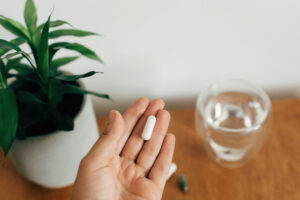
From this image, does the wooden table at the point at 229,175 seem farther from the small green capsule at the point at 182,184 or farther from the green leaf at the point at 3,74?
the green leaf at the point at 3,74

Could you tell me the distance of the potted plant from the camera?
1.79 feet

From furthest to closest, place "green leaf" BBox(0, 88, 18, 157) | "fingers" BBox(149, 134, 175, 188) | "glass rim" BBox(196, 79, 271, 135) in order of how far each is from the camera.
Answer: "glass rim" BBox(196, 79, 271, 135)
"fingers" BBox(149, 134, 175, 188)
"green leaf" BBox(0, 88, 18, 157)

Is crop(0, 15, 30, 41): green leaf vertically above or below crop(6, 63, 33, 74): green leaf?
above

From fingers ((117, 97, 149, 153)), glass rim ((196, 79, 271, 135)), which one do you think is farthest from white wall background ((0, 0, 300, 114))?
fingers ((117, 97, 149, 153))

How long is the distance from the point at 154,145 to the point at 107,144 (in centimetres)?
12

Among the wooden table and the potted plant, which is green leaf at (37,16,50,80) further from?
the wooden table

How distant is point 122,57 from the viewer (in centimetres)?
79

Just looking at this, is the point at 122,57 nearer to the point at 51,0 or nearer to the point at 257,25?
the point at 51,0

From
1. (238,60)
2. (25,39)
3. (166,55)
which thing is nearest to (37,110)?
(25,39)

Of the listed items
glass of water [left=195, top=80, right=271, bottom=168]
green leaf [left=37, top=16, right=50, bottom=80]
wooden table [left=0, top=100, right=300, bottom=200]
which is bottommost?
wooden table [left=0, top=100, right=300, bottom=200]

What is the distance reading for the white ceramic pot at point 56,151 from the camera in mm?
590

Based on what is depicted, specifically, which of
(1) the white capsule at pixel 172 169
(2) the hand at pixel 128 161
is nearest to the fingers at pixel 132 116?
(2) the hand at pixel 128 161

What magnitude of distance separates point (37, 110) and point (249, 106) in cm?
53

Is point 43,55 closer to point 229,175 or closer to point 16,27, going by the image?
point 16,27
